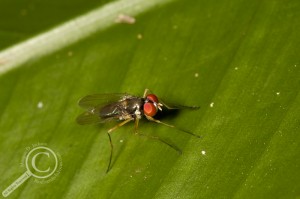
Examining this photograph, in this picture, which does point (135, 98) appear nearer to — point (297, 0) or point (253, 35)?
point (253, 35)

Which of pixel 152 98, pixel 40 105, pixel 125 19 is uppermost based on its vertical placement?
pixel 125 19

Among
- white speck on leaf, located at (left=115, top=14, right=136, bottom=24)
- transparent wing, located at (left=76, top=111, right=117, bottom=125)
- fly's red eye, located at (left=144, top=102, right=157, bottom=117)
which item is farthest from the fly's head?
white speck on leaf, located at (left=115, top=14, right=136, bottom=24)

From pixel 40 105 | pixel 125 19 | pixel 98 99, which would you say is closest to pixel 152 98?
pixel 98 99

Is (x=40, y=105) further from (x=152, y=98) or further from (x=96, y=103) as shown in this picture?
(x=152, y=98)

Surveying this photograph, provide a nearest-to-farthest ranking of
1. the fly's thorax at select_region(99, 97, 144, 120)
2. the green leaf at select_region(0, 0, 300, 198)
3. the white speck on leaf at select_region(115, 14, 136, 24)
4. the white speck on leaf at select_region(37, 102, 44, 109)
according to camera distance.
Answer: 1. the green leaf at select_region(0, 0, 300, 198)
2. the fly's thorax at select_region(99, 97, 144, 120)
3. the white speck on leaf at select_region(37, 102, 44, 109)
4. the white speck on leaf at select_region(115, 14, 136, 24)

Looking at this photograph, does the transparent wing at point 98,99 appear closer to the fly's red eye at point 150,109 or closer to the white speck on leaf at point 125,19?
the fly's red eye at point 150,109

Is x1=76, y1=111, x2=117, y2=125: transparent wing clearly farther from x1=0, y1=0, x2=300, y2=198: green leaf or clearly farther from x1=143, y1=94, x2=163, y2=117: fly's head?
x1=143, y1=94, x2=163, y2=117: fly's head
